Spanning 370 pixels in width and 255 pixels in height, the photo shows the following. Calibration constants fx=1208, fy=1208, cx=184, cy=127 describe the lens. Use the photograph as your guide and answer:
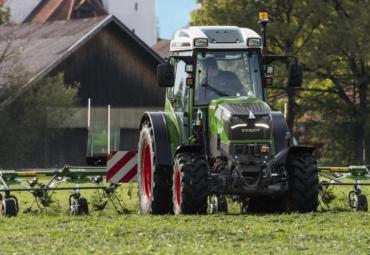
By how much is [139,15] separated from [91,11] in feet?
29.7

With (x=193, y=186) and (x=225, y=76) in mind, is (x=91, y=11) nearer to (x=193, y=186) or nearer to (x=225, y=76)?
(x=225, y=76)

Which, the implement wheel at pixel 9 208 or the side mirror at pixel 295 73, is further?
the implement wheel at pixel 9 208

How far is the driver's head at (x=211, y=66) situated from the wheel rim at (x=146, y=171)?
1883 millimetres

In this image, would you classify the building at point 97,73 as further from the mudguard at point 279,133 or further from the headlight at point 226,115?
the headlight at point 226,115

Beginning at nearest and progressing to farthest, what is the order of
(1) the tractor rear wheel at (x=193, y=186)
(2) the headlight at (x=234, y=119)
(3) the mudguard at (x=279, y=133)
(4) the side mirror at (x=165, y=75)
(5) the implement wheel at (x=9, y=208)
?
1. (1) the tractor rear wheel at (x=193, y=186)
2. (2) the headlight at (x=234, y=119)
3. (3) the mudguard at (x=279, y=133)
4. (4) the side mirror at (x=165, y=75)
5. (5) the implement wheel at (x=9, y=208)

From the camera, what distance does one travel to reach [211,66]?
64.0ft

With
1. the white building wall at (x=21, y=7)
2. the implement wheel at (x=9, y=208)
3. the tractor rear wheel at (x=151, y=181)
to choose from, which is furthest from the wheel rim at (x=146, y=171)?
the white building wall at (x=21, y=7)

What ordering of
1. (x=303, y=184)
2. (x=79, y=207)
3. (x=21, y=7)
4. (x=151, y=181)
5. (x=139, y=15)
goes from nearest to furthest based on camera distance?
(x=303, y=184) → (x=151, y=181) → (x=79, y=207) → (x=21, y=7) → (x=139, y=15)

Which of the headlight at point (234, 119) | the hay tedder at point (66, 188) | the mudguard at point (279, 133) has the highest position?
the headlight at point (234, 119)

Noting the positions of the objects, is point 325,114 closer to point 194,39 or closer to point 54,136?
point 54,136

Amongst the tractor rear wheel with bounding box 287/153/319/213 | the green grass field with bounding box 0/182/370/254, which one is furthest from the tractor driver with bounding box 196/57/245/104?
the green grass field with bounding box 0/182/370/254

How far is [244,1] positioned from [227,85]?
116ft

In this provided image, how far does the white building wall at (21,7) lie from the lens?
9556cm

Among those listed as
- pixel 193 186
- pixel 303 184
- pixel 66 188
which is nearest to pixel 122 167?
pixel 66 188
